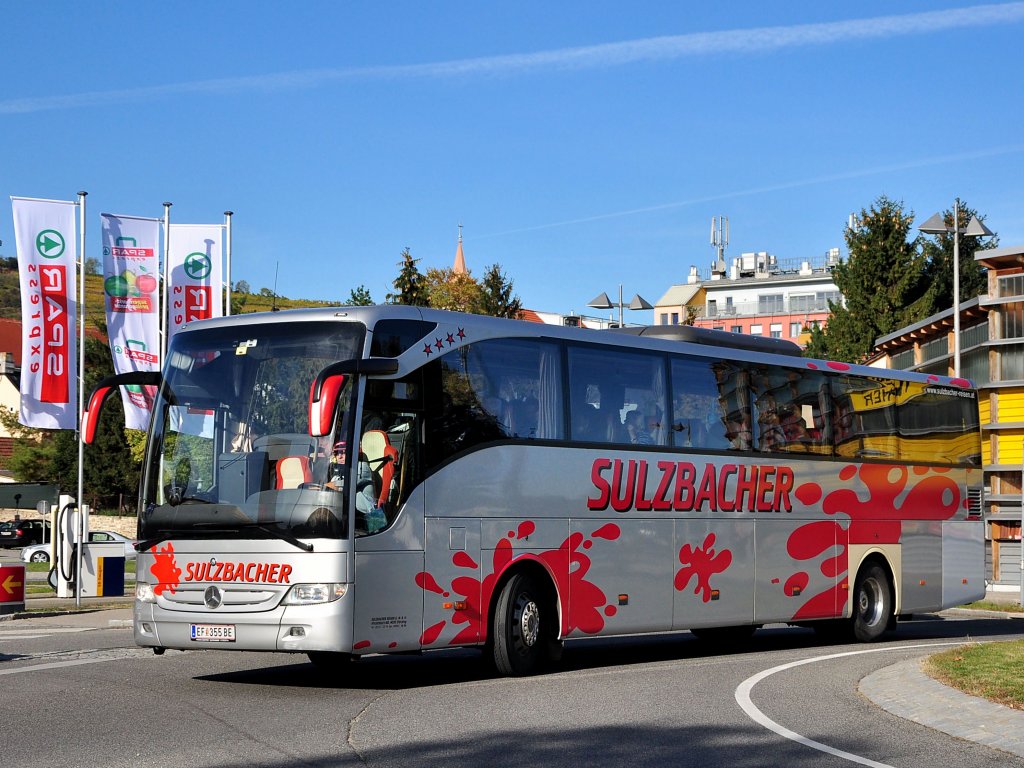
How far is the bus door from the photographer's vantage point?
13.6 meters

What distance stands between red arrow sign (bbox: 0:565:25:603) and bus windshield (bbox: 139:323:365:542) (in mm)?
11461

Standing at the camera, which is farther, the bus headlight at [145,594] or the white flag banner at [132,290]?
the white flag banner at [132,290]

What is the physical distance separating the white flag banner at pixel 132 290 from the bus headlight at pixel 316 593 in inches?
686

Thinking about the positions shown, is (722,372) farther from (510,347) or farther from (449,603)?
(449,603)

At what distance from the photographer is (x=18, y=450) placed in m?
89.1

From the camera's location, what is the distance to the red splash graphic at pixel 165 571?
13289 millimetres

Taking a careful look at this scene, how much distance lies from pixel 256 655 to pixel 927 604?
33.5 ft

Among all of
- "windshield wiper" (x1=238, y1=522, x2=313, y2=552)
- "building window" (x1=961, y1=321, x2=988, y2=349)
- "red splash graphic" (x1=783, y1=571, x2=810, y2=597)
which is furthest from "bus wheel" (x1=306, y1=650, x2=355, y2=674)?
"building window" (x1=961, y1=321, x2=988, y2=349)

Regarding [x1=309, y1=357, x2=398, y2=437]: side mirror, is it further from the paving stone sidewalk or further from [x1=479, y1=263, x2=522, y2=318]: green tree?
[x1=479, y1=263, x2=522, y2=318]: green tree

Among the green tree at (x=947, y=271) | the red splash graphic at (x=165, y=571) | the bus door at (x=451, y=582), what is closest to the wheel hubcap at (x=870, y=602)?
the bus door at (x=451, y=582)

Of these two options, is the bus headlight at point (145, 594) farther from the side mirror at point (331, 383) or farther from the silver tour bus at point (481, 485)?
the side mirror at point (331, 383)

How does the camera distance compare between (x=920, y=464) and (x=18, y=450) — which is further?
(x=18, y=450)

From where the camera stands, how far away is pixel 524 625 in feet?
48.3

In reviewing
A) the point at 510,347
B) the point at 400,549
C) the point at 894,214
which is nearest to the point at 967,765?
the point at 400,549
